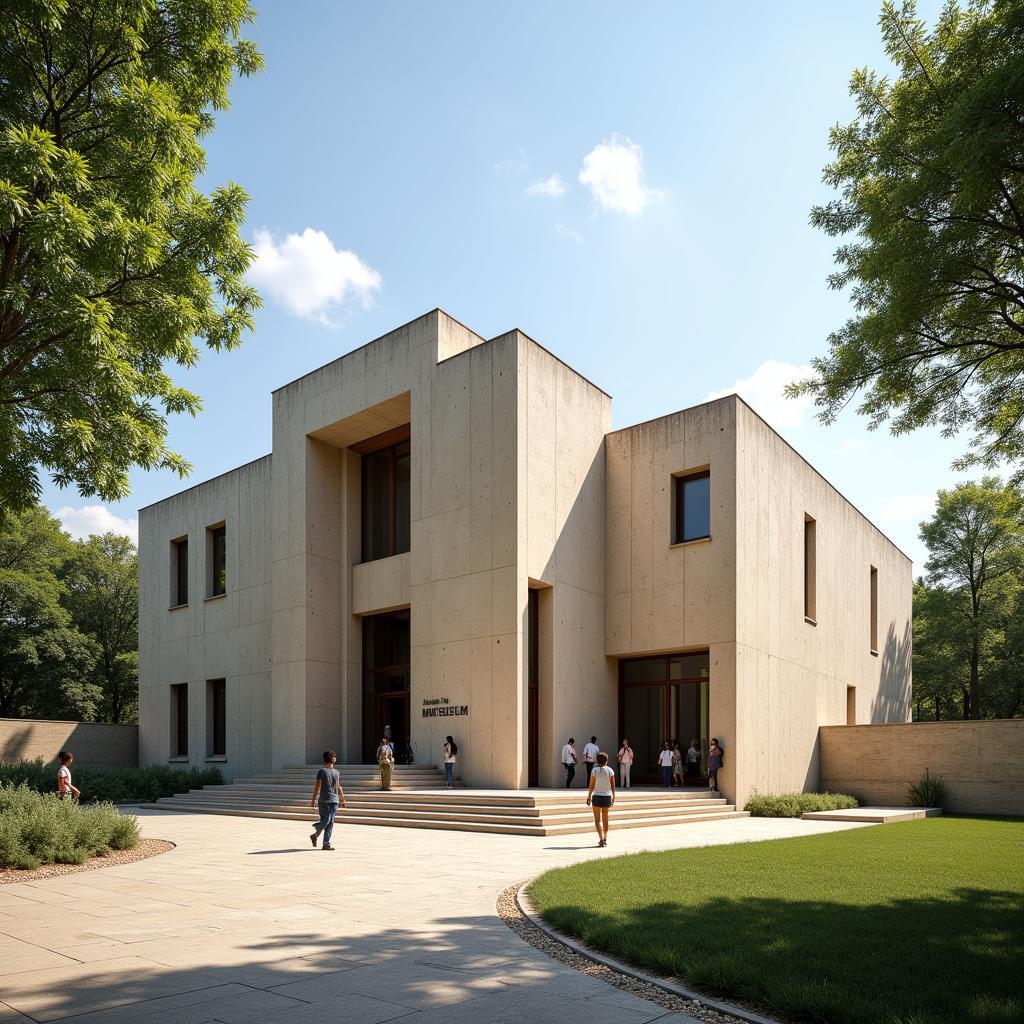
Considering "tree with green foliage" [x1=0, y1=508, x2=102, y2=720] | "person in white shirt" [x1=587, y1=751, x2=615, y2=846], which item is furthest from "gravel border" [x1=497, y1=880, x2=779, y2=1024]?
"tree with green foliage" [x1=0, y1=508, x2=102, y2=720]

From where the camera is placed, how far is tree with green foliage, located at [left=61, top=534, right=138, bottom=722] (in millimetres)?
48250

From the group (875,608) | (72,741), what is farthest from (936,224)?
(72,741)

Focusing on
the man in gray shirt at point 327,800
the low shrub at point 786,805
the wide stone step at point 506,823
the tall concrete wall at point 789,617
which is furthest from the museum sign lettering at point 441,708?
the man in gray shirt at point 327,800

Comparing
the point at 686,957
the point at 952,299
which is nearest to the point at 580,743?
the point at 952,299

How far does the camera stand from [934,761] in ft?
84.5

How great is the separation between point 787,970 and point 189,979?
4.18 metres

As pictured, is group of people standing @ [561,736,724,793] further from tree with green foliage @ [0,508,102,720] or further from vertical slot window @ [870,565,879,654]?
tree with green foliage @ [0,508,102,720]

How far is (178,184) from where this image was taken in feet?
40.0

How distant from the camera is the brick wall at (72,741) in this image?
32.2m

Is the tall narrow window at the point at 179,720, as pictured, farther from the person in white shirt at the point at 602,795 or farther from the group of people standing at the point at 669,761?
the person in white shirt at the point at 602,795

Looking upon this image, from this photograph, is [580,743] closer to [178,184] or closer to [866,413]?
[866,413]

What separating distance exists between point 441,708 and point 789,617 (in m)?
10.7

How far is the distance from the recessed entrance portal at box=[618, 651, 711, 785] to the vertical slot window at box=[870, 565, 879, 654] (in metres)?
14.4

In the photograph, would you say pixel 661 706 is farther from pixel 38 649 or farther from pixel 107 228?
pixel 38 649
